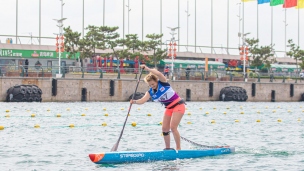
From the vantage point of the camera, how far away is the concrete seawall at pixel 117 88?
5003 cm

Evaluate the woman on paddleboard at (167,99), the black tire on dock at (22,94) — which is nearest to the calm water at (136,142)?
the woman on paddleboard at (167,99)

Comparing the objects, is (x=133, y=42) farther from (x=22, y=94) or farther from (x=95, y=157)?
(x=95, y=157)

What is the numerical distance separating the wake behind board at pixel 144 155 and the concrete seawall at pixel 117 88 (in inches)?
1326

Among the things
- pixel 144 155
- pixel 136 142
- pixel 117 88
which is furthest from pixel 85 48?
pixel 144 155

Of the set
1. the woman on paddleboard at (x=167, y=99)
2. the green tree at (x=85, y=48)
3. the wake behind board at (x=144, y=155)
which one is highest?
the green tree at (x=85, y=48)

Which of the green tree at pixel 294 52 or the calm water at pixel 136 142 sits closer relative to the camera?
the calm water at pixel 136 142

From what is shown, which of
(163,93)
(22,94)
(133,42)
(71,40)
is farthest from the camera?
(133,42)

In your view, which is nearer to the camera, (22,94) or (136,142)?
(136,142)

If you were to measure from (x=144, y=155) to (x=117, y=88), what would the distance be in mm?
39021

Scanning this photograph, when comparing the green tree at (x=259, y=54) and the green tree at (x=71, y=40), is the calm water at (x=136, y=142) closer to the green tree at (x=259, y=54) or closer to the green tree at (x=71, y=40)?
the green tree at (x=71, y=40)

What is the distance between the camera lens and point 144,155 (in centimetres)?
1562

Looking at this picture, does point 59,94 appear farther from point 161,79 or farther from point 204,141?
point 161,79

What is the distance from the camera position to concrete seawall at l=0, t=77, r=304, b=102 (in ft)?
164

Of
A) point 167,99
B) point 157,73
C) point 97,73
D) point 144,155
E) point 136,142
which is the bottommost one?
point 136,142
